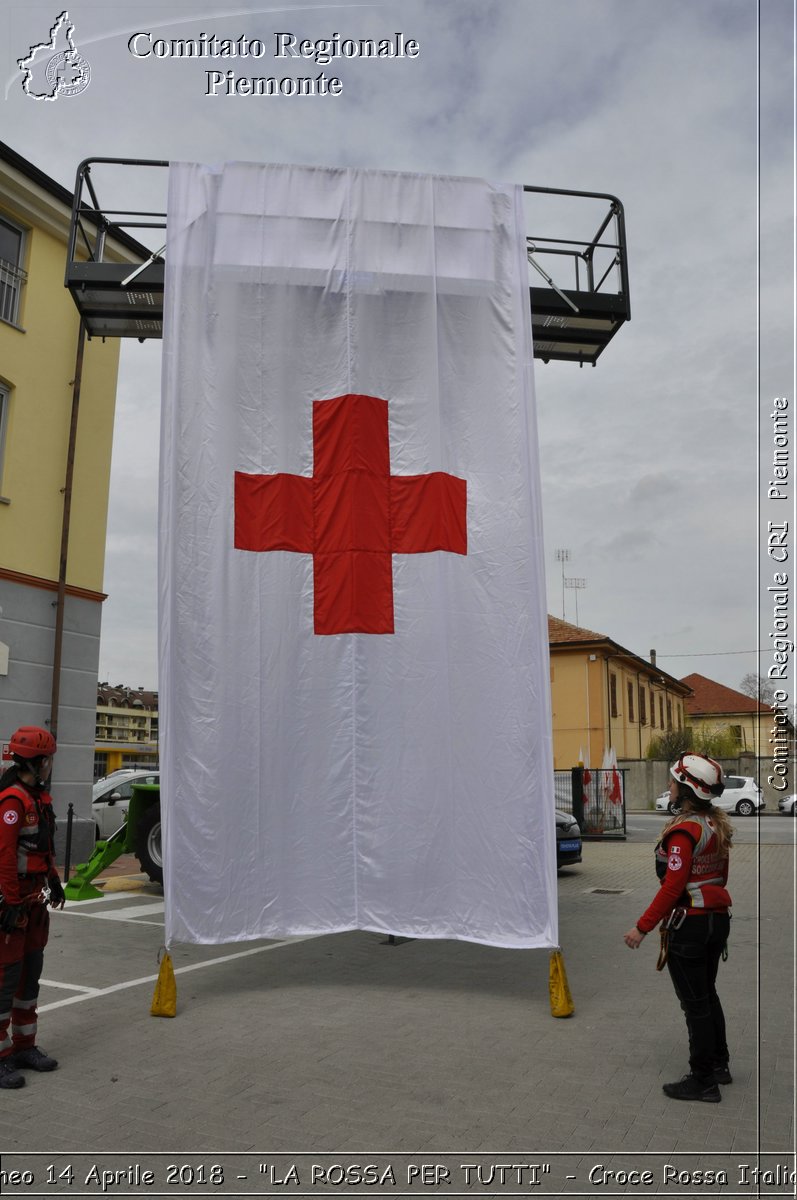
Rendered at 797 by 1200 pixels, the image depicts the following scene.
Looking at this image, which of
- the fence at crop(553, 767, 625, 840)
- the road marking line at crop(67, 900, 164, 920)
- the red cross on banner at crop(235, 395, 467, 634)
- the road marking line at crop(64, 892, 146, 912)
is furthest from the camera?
the fence at crop(553, 767, 625, 840)

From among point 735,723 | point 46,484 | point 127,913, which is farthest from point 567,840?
point 735,723

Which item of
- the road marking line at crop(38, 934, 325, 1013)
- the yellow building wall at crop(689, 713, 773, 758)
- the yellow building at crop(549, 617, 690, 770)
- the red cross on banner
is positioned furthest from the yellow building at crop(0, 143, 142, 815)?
the yellow building wall at crop(689, 713, 773, 758)

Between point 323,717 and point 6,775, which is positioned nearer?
point 6,775

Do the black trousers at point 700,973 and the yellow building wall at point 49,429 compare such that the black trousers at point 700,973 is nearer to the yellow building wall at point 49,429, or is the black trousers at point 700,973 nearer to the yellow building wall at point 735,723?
the yellow building wall at point 49,429

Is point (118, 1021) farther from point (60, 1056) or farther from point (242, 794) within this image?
point (242, 794)

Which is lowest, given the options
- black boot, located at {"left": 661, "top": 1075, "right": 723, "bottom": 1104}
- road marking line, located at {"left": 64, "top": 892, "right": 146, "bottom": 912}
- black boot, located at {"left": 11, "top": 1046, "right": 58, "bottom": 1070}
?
road marking line, located at {"left": 64, "top": 892, "right": 146, "bottom": 912}

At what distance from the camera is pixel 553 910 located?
6.20 metres

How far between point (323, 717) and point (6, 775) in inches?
89.6

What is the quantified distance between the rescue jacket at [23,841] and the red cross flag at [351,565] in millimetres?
1252

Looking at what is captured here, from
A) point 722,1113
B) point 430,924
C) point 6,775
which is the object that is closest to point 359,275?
point 6,775

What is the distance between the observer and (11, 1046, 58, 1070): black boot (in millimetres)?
4965

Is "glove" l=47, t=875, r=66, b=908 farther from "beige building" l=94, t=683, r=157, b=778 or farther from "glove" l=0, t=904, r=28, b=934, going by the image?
"beige building" l=94, t=683, r=157, b=778

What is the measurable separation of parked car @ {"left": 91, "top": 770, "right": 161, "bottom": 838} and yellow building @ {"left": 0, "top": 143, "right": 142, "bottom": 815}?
208 cm

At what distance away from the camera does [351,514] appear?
6742 mm
